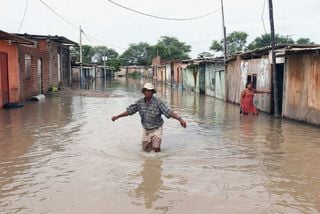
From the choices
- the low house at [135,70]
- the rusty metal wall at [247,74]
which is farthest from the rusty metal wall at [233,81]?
the low house at [135,70]

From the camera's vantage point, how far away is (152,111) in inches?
312

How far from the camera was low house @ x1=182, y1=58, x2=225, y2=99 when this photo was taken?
23.3 m

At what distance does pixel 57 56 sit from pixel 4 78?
13.7m

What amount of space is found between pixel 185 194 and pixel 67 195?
1651mm

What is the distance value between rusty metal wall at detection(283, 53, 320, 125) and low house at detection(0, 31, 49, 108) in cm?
957

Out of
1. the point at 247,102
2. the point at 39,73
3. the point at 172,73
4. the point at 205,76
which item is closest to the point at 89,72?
the point at 172,73

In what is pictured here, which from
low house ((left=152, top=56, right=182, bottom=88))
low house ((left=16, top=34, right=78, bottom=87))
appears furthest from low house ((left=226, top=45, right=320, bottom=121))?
low house ((left=152, top=56, right=182, bottom=88))

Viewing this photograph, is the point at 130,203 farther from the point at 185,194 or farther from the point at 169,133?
the point at 169,133

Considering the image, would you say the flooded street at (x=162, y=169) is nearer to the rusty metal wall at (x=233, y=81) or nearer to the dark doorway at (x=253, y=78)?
the dark doorway at (x=253, y=78)

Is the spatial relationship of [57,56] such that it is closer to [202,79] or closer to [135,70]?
[202,79]

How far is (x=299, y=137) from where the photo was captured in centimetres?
1029

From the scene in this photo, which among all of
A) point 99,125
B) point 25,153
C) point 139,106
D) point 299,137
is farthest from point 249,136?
point 25,153

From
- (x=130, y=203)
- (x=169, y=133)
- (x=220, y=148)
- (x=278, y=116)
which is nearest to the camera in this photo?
(x=130, y=203)

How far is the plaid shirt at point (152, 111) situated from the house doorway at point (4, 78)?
1000 centimetres
